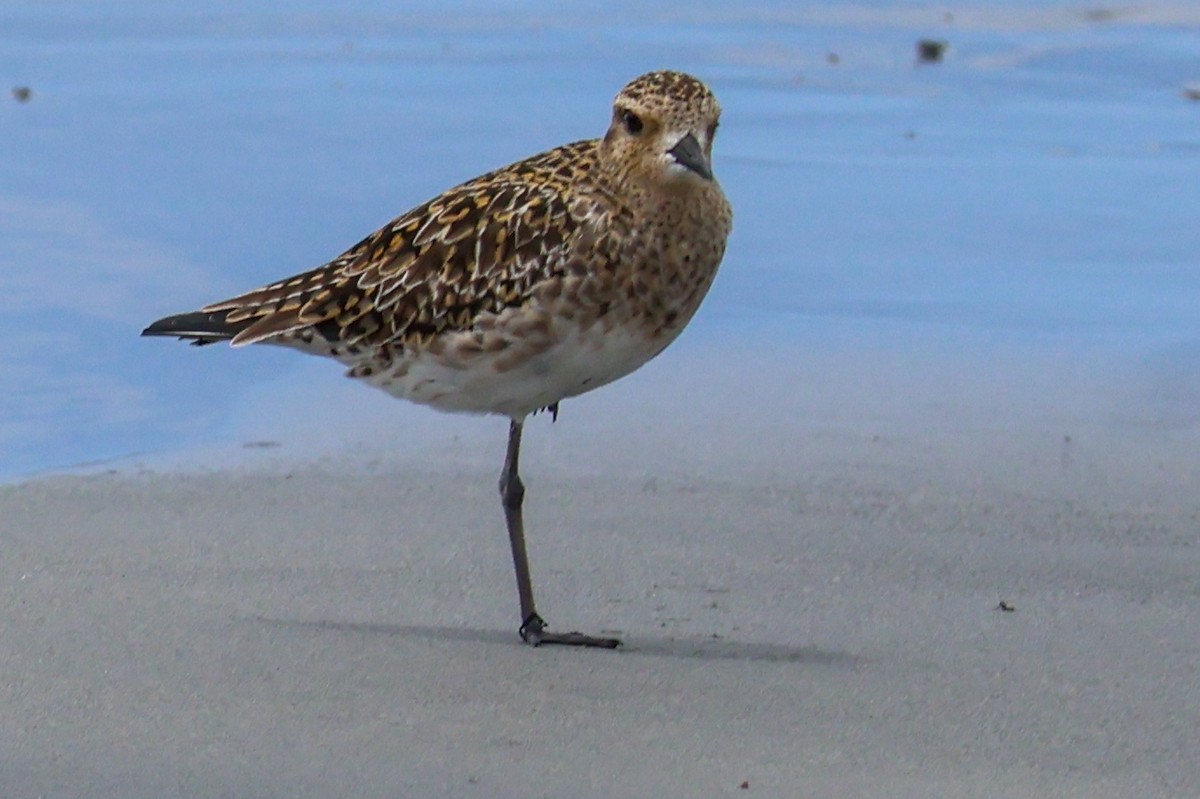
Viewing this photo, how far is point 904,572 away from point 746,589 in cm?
43

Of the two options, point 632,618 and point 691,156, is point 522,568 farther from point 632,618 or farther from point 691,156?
point 691,156

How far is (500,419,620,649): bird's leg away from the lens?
5664 millimetres

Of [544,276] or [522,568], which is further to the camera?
[522,568]

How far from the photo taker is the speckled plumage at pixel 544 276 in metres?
5.70

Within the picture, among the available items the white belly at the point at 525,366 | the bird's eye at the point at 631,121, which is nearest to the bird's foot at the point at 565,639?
the white belly at the point at 525,366

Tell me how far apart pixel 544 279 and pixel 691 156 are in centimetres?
47

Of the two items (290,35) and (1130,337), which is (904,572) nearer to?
(1130,337)

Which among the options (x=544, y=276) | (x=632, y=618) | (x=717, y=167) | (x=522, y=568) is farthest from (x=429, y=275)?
(x=717, y=167)

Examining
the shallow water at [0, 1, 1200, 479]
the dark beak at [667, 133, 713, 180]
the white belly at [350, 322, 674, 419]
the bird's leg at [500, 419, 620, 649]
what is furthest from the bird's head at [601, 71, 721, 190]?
the shallow water at [0, 1, 1200, 479]

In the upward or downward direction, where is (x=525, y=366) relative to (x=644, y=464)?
upward

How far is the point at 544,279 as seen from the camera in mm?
5723

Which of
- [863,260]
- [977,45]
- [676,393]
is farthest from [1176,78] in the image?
[676,393]

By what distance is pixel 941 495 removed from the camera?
266 inches

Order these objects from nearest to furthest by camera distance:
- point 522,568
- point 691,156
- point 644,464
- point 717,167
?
point 691,156 < point 522,568 < point 644,464 < point 717,167
